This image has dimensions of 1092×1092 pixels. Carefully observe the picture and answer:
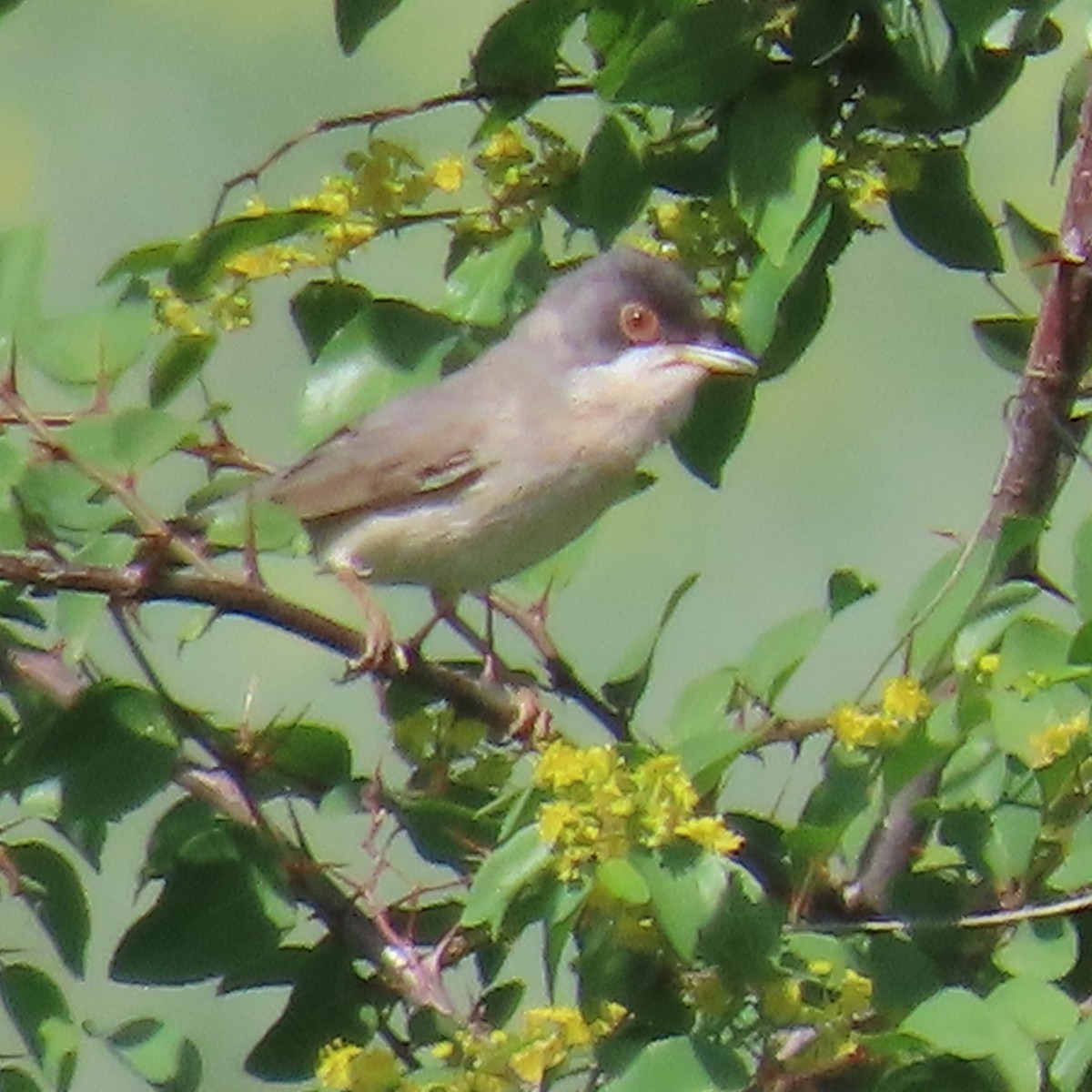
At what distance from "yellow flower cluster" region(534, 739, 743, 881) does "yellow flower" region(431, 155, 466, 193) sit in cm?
80

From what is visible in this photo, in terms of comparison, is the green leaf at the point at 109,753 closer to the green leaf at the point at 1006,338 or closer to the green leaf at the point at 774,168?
the green leaf at the point at 774,168

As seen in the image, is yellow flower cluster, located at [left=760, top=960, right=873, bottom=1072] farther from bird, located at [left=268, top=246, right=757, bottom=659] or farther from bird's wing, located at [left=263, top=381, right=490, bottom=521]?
bird's wing, located at [left=263, top=381, right=490, bottom=521]

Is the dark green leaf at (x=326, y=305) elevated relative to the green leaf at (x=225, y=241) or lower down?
lower down

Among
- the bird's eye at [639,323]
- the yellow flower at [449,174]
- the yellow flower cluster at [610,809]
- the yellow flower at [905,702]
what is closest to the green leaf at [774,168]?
the yellow flower at [449,174]

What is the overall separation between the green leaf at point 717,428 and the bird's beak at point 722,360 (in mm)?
13

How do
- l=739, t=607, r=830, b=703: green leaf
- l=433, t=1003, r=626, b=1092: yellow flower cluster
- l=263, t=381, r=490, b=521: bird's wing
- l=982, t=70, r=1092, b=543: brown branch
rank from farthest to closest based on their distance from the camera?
l=263, t=381, r=490, b=521: bird's wing < l=982, t=70, r=1092, b=543: brown branch < l=739, t=607, r=830, b=703: green leaf < l=433, t=1003, r=626, b=1092: yellow flower cluster

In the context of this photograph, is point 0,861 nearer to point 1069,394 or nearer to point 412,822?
point 412,822

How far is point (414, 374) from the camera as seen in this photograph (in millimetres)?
2461

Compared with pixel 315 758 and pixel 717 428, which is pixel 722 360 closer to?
pixel 717 428

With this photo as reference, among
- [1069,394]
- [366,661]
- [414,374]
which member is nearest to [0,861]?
[366,661]

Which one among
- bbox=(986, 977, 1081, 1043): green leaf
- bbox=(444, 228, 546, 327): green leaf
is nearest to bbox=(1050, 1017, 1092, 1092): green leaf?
bbox=(986, 977, 1081, 1043): green leaf

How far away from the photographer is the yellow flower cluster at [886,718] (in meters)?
2.00

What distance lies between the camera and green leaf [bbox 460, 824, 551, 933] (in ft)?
6.25

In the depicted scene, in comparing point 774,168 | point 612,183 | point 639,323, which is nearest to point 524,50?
point 612,183
